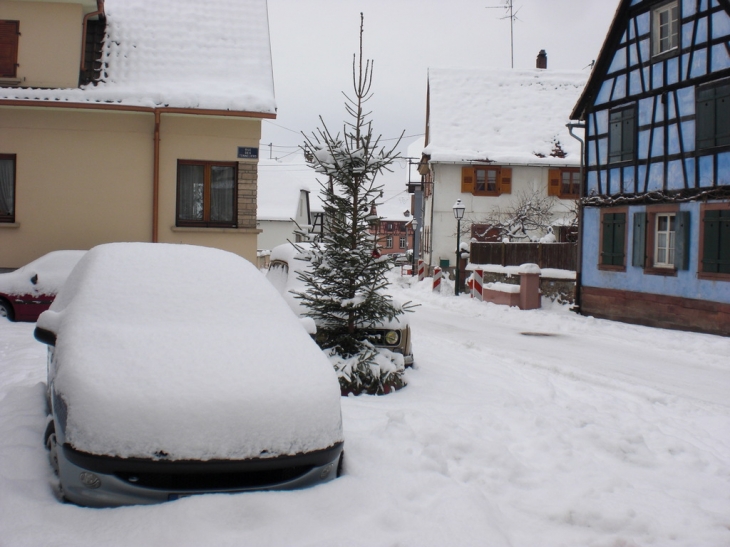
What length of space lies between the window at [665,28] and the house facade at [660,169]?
2 cm

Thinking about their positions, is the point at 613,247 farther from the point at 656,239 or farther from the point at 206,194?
the point at 206,194

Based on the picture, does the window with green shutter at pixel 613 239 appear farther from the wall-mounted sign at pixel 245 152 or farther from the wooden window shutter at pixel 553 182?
the wooden window shutter at pixel 553 182

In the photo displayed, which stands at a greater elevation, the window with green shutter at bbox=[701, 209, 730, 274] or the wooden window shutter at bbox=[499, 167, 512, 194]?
the wooden window shutter at bbox=[499, 167, 512, 194]

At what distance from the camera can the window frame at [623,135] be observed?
55.1ft

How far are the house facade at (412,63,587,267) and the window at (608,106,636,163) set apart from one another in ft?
49.5

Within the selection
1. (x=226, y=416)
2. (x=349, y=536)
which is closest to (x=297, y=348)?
(x=226, y=416)

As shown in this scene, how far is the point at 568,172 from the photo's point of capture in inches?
1356

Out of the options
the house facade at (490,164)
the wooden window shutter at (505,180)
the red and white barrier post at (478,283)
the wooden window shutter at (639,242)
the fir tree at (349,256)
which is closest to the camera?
the fir tree at (349,256)

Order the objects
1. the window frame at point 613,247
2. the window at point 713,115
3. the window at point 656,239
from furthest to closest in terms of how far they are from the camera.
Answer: the window frame at point 613,247
the window at point 656,239
the window at point 713,115

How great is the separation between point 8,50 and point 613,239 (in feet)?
48.3

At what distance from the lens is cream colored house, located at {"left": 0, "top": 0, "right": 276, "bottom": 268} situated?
46.5 feet

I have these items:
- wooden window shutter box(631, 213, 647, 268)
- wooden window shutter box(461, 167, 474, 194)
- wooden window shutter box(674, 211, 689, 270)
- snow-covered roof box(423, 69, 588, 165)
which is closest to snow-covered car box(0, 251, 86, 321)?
wooden window shutter box(674, 211, 689, 270)

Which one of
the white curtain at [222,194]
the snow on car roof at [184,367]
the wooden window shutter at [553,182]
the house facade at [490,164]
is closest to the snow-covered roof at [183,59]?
the white curtain at [222,194]

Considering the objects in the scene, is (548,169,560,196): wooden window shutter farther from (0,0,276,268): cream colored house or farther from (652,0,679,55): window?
(0,0,276,268): cream colored house
